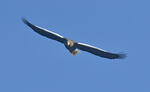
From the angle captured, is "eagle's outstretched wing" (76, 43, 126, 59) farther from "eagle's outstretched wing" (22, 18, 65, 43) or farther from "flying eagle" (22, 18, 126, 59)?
"eagle's outstretched wing" (22, 18, 65, 43)

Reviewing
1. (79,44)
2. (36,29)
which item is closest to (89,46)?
(79,44)

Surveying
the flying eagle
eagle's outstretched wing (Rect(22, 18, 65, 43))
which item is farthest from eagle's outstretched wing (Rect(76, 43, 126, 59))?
eagle's outstretched wing (Rect(22, 18, 65, 43))

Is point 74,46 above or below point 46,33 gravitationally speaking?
below

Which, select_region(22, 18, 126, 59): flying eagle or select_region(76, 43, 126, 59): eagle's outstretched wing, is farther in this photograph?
select_region(76, 43, 126, 59): eagle's outstretched wing

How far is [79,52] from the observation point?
72438 millimetres

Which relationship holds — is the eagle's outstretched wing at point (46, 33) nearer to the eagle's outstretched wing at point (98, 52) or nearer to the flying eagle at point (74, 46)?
the flying eagle at point (74, 46)

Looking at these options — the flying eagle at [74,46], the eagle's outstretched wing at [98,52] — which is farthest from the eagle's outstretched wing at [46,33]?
the eagle's outstretched wing at [98,52]

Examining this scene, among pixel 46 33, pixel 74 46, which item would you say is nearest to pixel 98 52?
pixel 74 46

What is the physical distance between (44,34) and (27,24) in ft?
9.44

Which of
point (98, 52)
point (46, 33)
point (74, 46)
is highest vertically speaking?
point (46, 33)

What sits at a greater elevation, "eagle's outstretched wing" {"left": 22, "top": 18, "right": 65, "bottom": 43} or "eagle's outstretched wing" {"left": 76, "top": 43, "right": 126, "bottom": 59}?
"eagle's outstretched wing" {"left": 22, "top": 18, "right": 65, "bottom": 43}

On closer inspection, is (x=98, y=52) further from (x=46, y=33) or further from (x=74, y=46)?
(x=46, y=33)

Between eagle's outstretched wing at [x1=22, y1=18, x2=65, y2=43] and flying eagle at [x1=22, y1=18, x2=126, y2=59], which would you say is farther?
eagle's outstretched wing at [x1=22, y1=18, x2=65, y2=43]

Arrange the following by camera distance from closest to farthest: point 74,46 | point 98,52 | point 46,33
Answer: point 74,46 → point 98,52 → point 46,33
